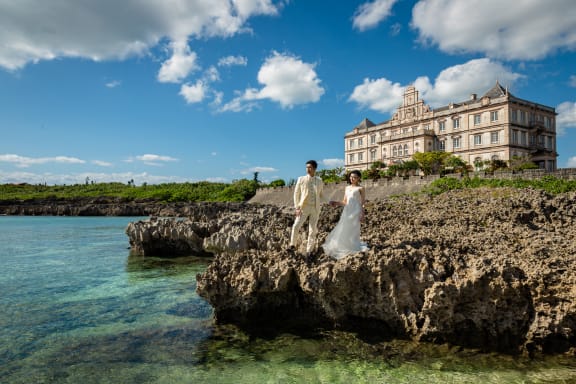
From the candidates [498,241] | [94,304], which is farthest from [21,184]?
[498,241]

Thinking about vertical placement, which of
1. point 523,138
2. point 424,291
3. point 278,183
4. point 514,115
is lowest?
point 424,291

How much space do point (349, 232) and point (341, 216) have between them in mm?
346

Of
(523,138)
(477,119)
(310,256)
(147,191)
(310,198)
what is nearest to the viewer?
(310,256)

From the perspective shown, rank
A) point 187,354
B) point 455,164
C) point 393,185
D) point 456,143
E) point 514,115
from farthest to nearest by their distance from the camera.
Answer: point 456,143, point 514,115, point 455,164, point 393,185, point 187,354

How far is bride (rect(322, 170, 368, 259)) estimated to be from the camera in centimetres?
696

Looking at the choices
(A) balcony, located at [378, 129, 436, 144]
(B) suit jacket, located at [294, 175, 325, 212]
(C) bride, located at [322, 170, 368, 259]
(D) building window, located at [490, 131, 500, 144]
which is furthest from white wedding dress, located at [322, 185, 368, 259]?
(A) balcony, located at [378, 129, 436, 144]

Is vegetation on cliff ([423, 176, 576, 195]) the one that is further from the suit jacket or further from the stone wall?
the suit jacket

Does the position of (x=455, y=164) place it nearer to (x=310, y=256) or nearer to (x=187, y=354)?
(x=310, y=256)

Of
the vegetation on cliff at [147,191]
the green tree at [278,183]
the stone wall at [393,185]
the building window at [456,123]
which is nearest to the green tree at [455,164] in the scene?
the stone wall at [393,185]

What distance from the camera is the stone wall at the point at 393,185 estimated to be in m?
29.4

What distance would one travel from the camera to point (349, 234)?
703cm

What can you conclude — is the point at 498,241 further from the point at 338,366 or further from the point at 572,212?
the point at 572,212

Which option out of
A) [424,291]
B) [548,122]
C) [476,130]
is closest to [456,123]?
[476,130]

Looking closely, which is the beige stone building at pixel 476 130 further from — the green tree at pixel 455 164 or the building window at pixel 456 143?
the green tree at pixel 455 164
